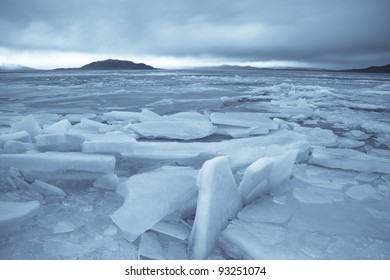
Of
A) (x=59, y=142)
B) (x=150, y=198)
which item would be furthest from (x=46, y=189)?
(x=150, y=198)

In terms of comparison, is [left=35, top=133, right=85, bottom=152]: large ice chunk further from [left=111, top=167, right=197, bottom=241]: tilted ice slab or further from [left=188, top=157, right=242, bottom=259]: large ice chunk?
[left=188, top=157, right=242, bottom=259]: large ice chunk

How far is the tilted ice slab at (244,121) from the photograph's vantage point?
10.9 ft

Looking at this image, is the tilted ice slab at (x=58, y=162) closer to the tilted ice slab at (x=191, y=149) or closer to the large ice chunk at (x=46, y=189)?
the large ice chunk at (x=46, y=189)

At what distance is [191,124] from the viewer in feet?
10.2

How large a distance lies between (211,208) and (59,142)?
58.4 inches

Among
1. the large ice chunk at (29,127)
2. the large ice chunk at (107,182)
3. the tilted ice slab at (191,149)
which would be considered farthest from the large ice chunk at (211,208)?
the large ice chunk at (29,127)

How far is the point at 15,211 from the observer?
1370mm

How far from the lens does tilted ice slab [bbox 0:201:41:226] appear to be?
51.7 inches

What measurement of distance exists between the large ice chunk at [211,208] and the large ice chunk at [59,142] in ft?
4.24

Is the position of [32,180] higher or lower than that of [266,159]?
lower

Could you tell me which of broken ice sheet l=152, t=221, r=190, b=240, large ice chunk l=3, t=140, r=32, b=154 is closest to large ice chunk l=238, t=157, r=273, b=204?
broken ice sheet l=152, t=221, r=190, b=240
